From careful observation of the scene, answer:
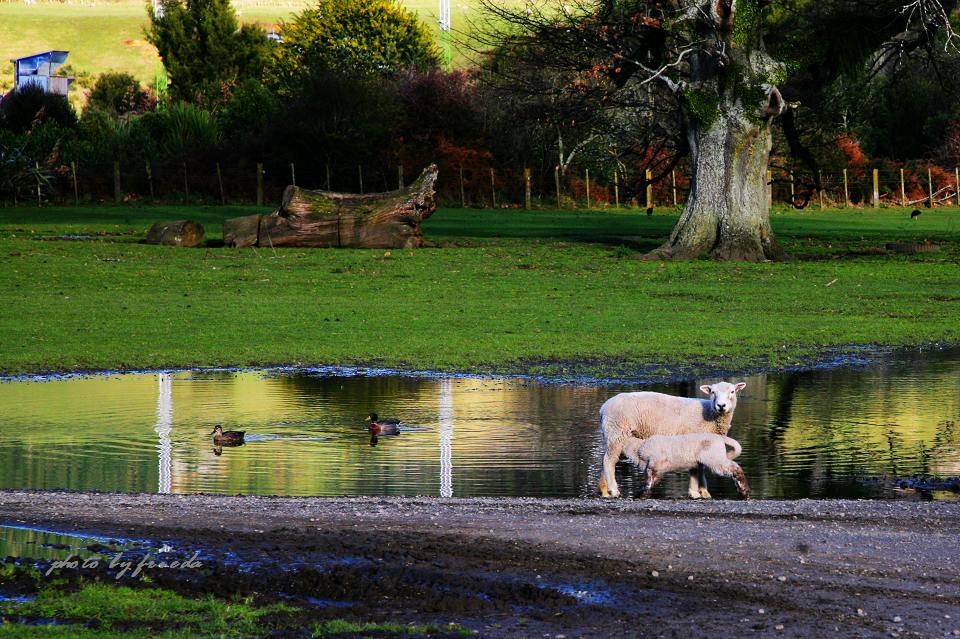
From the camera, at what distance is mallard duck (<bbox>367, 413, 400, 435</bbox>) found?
43.5 feet

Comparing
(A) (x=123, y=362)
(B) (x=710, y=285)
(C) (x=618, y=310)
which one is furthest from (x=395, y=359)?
(B) (x=710, y=285)

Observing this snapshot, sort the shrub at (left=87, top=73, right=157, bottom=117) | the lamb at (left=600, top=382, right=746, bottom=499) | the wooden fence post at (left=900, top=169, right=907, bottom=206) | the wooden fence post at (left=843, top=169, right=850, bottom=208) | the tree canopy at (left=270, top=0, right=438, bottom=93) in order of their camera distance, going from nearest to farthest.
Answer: the lamb at (left=600, top=382, right=746, bottom=499)
the wooden fence post at (left=843, top=169, right=850, bottom=208)
the wooden fence post at (left=900, top=169, right=907, bottom=206)
the tree canopy at (left=270, top=0, right=438, bottom=93)
the shrub at (left=87, top=73, right=157, bottom=117)

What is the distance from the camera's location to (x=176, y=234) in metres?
36.3

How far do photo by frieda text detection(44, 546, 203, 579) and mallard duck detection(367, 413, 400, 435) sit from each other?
5.13m

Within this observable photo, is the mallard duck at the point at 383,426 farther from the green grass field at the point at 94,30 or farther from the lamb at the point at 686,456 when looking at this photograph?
the green grass field at the point at 94,30

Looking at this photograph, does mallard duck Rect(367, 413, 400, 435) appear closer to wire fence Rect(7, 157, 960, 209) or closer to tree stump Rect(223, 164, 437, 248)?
tree stump Rect(223, 164, 437, 248)

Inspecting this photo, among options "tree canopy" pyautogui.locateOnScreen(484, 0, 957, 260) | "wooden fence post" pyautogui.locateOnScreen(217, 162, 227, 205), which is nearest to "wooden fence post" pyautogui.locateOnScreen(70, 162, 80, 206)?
"wooden fence post" pyautogui.locateOnScreen(217, 162, 227, 205)

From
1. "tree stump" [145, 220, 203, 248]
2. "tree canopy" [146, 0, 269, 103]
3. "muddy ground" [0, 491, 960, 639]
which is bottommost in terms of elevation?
"muddy ground" [0, 491, 960, 639]

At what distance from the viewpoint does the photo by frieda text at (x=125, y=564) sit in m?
7.84

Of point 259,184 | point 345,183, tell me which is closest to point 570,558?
point 259,184

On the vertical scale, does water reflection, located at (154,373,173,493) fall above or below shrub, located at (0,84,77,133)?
below

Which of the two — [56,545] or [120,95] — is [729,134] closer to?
[56,545]

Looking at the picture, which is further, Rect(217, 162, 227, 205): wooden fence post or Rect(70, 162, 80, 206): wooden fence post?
Rect(217, 162, 227, 205): wooden fence post

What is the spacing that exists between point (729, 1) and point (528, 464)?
22189 millimetres
